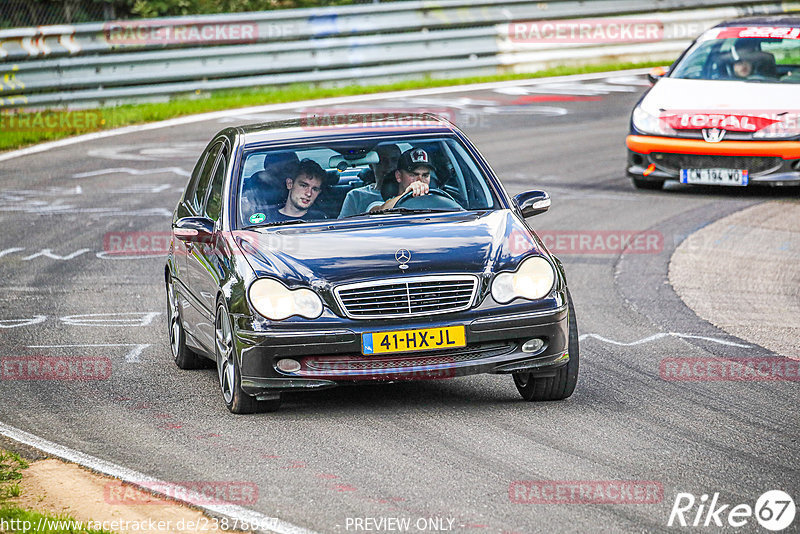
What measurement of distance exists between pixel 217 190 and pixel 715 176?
823 cm

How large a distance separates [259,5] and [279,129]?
1966 centimetres

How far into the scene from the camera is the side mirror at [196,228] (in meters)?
8.16

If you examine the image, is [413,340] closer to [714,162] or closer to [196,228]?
[196,228]

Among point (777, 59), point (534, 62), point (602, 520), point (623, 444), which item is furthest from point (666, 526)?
point (534, 62)

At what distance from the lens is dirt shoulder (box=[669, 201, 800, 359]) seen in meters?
9.84

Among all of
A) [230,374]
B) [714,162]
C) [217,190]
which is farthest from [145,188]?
[230,374]

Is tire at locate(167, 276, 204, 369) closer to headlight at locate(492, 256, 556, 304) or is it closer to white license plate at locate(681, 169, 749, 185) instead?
headlight at locate(492, 256, 556, 304)

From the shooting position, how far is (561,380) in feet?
24.9

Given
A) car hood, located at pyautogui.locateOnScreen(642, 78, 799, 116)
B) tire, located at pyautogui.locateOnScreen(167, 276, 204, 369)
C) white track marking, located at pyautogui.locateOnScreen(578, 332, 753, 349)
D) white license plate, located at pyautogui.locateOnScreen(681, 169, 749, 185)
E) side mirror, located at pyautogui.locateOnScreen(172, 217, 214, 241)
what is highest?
side mirror, located at pyautogui.locateOnScreen(172, 217, 214, 241)

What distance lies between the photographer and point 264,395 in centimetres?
739

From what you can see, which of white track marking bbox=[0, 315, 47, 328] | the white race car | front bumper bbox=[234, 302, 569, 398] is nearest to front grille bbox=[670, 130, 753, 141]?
the white race car

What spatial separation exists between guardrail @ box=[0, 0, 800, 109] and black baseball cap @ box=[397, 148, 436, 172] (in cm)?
1468

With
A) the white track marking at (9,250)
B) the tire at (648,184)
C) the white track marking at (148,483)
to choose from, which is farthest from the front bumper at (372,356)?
the tire at (648,184)

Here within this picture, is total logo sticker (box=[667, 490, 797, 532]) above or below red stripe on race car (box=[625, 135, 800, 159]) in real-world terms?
above
